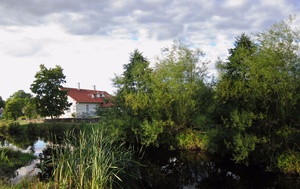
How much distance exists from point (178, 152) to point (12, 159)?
9.58 m

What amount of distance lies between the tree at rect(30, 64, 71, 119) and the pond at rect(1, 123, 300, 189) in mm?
17896

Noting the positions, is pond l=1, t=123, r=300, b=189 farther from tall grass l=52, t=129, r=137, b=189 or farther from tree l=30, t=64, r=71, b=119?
tree l=30, t=64, r=71, b=119

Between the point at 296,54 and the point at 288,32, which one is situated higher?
the point at 288,32

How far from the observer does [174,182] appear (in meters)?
11.3

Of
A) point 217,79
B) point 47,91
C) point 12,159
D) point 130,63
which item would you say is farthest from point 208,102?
point 47,91

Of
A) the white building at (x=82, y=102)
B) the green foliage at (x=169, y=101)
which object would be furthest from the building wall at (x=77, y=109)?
the green foliage at (x=169, y=101)

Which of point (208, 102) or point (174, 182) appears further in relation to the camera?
point (208, 102)

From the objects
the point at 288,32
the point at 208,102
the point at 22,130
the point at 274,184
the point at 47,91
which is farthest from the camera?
the point at 47,91

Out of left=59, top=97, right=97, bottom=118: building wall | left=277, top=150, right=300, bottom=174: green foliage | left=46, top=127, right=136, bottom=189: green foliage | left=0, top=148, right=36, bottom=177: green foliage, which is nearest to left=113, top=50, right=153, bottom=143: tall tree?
left=0, top=148, right=36, bottom=177: green foliage

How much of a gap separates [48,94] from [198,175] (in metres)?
24.1

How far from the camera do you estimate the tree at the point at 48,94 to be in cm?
3167

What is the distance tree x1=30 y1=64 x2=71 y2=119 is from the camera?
1247 inches

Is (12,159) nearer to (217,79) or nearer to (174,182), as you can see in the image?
(174,182)

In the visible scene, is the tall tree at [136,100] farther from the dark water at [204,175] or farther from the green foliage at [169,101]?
the dark water at [204,175]
